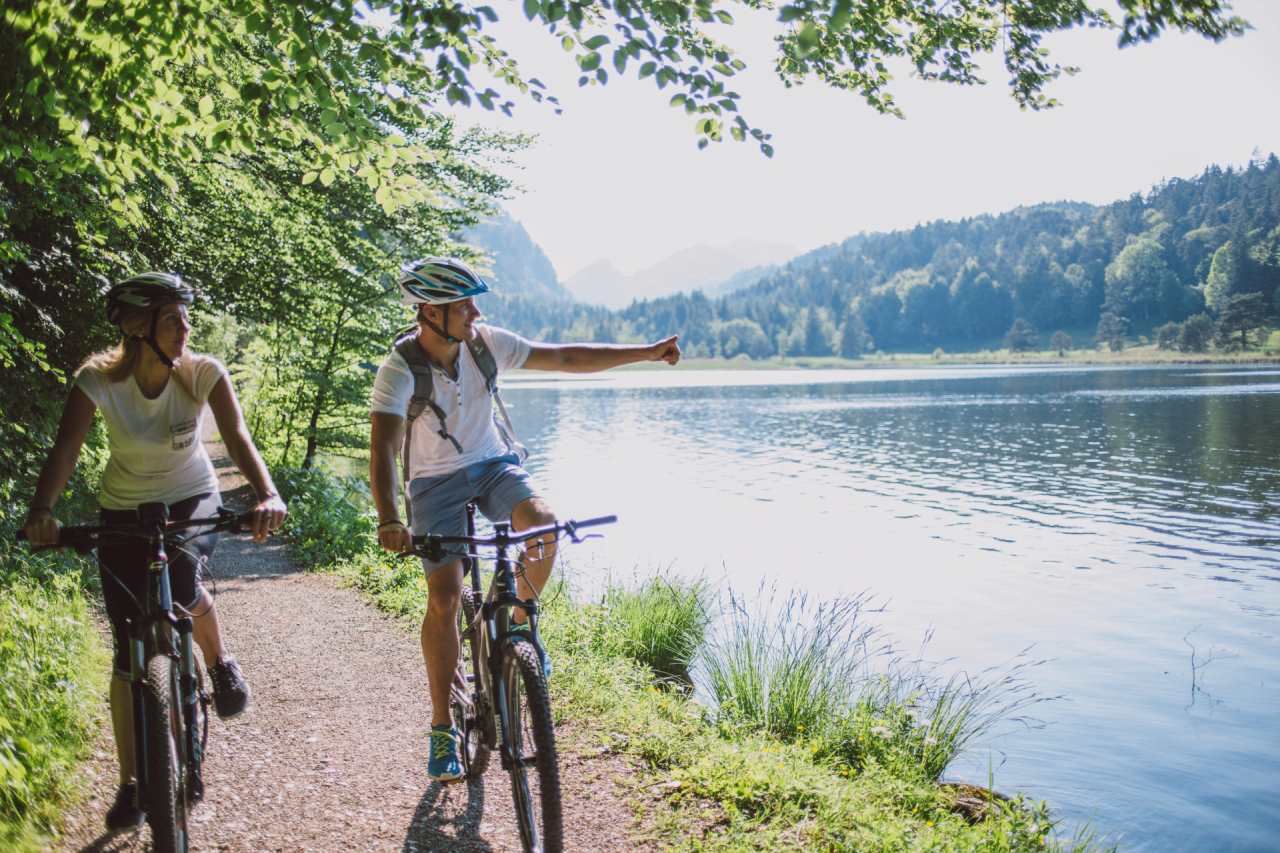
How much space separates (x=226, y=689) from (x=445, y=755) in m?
1.03

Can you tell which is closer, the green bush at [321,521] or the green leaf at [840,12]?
the green leaf at [840,12]

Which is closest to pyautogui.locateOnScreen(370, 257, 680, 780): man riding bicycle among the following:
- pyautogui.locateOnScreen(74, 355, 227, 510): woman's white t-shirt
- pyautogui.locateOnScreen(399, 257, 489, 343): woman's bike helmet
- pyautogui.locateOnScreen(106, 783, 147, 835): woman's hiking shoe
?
pyautogui.locateOnScreen(399, 257, 489, 343): woman's bike helmet

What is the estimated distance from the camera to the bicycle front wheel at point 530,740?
3.60 m

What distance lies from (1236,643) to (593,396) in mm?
82469

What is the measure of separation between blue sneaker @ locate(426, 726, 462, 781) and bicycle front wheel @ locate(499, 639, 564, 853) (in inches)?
30.6

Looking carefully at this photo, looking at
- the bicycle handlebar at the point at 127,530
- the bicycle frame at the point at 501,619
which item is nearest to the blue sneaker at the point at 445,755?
the bicycle frame at the point at 501,619

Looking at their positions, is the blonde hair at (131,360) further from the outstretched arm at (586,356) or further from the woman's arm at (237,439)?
the outstretched arm at (586,356)

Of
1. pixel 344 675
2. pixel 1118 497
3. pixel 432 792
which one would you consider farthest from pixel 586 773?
pixel 1118 497

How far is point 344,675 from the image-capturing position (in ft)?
22.3

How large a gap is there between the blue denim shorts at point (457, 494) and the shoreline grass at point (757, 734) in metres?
1.68

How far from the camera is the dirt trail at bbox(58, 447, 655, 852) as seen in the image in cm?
431

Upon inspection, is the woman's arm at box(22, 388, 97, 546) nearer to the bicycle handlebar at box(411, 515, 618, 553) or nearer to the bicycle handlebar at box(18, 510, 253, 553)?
the bicycle handlebar at box(18, 510, 253, 553)

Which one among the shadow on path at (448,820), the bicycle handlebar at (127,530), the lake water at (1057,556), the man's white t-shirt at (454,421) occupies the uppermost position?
the man's white t-shirt at (454,421)

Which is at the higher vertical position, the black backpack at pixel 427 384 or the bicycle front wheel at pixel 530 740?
the black backpack at pixel 427 384
